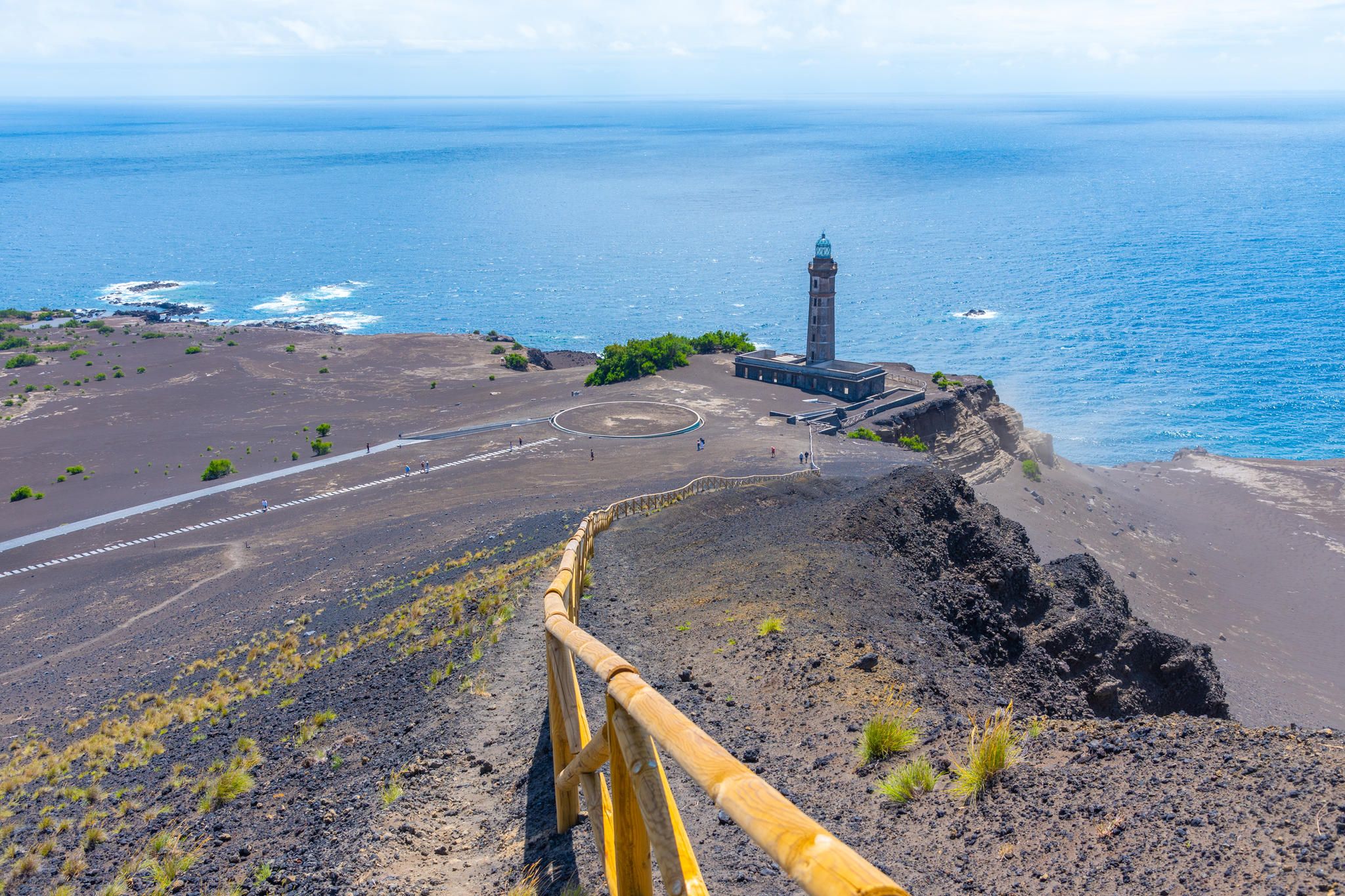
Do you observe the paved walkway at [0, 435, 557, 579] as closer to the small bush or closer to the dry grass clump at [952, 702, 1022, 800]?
the small bush

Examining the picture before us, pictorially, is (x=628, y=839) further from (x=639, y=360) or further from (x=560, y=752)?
(x=639, y=360)

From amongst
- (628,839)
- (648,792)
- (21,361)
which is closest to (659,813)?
(648,792)

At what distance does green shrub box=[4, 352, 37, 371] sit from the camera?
211ft

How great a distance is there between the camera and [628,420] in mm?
48719

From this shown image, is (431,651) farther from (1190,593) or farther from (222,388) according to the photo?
(222,388)

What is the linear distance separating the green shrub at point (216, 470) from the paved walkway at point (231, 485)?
122 centimetres

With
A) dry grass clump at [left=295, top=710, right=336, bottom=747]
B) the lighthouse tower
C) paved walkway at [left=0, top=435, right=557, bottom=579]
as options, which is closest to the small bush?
dry grass clump at [left=295, top=710, right=336, bottom=747]

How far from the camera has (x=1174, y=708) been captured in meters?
17.3

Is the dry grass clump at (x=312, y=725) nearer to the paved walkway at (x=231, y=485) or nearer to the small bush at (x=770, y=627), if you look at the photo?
the small bush at (x=770, y=627)

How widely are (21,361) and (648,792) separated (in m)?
77.6

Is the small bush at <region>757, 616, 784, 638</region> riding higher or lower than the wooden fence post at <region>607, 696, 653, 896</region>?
lower

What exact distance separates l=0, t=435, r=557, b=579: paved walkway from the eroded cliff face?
62.2 feet

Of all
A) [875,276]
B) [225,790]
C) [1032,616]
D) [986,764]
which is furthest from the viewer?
[875,276]

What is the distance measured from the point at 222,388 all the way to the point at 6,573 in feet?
97.4
